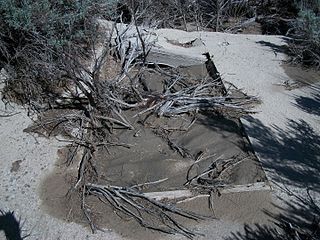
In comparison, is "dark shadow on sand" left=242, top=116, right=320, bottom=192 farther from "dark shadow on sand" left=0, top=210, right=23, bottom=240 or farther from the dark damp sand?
"dark shadow on sand" left=0, top=210, right=23, bottom=240

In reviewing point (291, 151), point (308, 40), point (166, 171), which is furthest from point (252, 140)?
point (308, 40)

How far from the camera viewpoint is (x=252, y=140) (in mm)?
5711

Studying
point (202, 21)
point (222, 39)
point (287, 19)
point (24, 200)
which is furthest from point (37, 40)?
point (287, 19)

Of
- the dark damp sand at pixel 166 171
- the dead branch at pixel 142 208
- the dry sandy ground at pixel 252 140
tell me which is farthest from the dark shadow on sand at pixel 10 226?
the dead branch at pixel 142 208

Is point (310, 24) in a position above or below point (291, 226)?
above

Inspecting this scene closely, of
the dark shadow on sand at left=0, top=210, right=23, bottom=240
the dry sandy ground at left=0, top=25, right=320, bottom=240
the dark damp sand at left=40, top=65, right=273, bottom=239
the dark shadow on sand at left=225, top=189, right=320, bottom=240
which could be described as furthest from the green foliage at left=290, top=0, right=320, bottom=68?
the dark shadow on sand at left=0, top=210, right=23, bottom=240

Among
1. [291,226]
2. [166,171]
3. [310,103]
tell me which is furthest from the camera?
[310,103]

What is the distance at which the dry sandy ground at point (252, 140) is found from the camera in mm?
4734

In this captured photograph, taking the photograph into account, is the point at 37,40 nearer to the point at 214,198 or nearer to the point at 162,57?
the point at 162,57

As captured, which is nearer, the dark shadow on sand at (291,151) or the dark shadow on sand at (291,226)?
the dark shadow on sand at (291,226)

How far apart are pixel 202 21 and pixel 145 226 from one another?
5752 mm

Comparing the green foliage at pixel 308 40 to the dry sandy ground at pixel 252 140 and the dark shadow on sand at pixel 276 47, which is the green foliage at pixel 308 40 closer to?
the dark shadow on sand at pixel 276 47

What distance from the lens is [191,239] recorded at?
14.9 feet

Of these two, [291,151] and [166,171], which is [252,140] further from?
[166,171]
